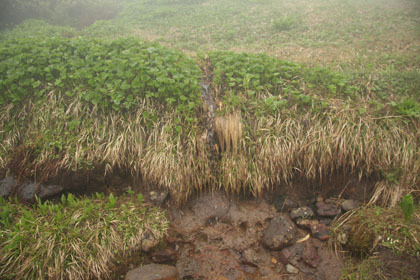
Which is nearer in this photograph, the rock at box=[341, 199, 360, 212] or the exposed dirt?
the exposed dirt

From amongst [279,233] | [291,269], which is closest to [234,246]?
[279,233]

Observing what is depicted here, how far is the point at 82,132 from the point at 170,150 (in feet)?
5.23

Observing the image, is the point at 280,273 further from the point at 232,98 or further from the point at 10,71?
the point at 10,71

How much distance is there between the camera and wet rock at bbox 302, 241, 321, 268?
12.4 feet

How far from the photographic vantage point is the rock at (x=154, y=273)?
3.30 meters

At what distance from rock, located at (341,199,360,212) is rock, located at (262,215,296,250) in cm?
92

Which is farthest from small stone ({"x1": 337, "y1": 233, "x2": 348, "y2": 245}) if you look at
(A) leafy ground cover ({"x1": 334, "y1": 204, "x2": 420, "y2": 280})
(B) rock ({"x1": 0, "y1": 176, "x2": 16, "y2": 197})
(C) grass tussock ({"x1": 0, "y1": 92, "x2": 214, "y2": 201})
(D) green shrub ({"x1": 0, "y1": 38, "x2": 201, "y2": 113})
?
(B) rock ({"x1": 0, "y1": 176, "x2": 16, "y2": 197})

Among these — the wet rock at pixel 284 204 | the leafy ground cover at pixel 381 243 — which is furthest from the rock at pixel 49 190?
the leafy ground cover at pixel 381 243

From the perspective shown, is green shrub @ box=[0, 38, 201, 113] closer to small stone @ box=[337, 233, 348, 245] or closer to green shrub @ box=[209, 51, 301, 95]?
green shrub @ box=[209, 51, 301, 95]

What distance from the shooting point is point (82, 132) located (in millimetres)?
4664

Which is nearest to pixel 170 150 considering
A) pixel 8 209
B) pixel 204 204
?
pixel 204 204

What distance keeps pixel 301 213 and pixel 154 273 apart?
8.04 feet

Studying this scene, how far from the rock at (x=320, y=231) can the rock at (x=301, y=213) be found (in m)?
0.20

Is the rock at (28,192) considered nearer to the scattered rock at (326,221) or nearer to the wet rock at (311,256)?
the wet rock at (311,256)
